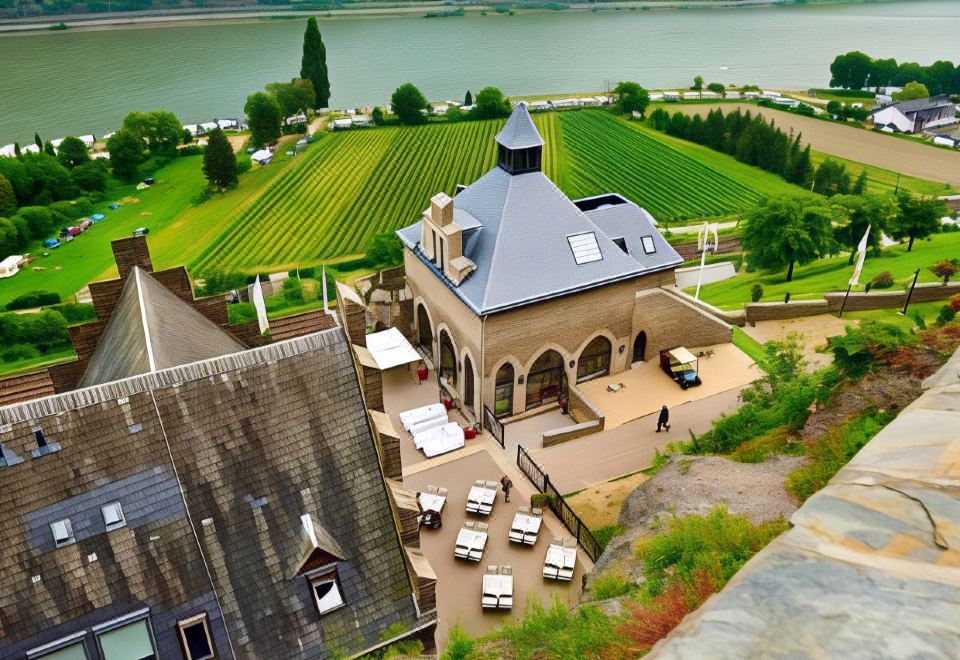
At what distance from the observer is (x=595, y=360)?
1543 inches

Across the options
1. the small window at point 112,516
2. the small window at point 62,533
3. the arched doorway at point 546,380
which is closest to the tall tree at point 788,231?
the arched doorway at point 546,380

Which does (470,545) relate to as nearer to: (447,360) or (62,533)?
(447,360)

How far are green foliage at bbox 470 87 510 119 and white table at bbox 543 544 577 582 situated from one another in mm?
90700

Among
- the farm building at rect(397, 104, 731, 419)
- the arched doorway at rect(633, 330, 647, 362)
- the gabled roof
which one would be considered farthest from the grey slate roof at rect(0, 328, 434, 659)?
the arched doorway at rect(633, 330, 647, 362)

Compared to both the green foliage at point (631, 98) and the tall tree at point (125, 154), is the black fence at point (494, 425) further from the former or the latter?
the green foliage at point (631, 98)

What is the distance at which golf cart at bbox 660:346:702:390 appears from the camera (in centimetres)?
3862

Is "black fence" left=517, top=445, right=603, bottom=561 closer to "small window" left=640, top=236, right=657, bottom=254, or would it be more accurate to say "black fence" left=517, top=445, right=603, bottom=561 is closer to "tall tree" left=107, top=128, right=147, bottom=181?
"small window" left=640, top=236, right=657, bottom=254

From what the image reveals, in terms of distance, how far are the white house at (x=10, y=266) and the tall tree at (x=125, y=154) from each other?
26.8 m

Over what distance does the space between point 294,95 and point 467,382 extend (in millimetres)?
82897

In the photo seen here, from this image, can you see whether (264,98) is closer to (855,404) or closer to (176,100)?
(176,100)

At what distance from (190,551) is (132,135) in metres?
91.1

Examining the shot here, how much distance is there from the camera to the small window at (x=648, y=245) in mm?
39344

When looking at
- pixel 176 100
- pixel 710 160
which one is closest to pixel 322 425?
pixel 710 160

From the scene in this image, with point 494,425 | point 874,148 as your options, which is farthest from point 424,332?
point 874,148
